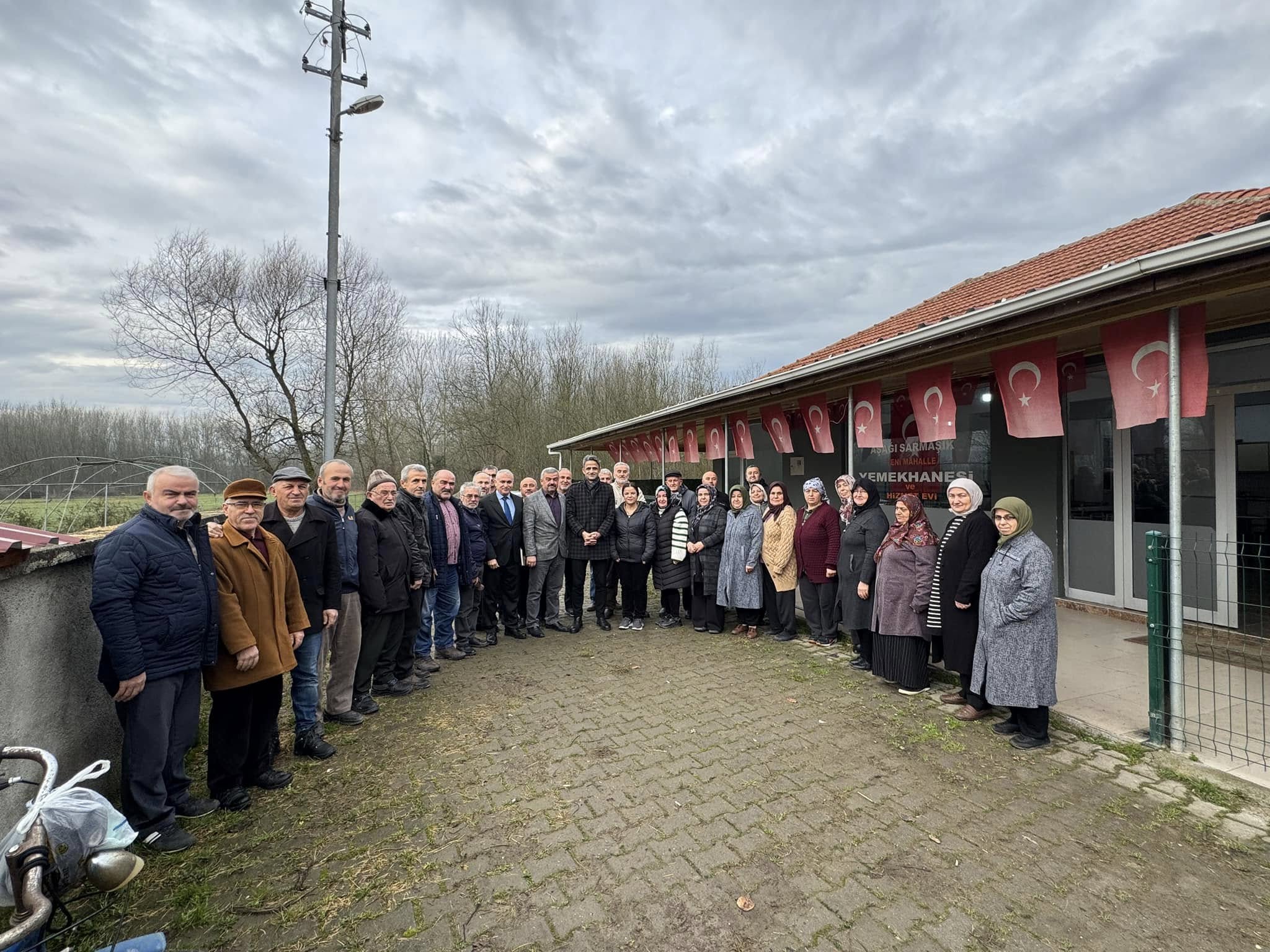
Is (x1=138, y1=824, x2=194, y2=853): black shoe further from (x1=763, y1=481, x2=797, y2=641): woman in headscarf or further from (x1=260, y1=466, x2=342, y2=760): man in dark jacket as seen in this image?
(x1=763, y1=481, x2=797, y2=641): woman in headscarf

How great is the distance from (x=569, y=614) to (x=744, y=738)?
3.77m

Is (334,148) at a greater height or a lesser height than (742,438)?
greater

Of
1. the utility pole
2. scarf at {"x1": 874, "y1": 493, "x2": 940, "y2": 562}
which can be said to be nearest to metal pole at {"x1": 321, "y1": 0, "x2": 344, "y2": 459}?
the utility pole

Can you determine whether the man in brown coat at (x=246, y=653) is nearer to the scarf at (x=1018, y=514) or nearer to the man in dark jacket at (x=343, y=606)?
the man in dark jacket at (x=343, y=606)

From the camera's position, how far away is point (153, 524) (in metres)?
2.96

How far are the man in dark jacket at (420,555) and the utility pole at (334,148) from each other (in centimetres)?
376

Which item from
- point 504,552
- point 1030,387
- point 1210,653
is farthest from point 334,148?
point 1210,653

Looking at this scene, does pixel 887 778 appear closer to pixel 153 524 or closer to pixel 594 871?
pixel 594 871

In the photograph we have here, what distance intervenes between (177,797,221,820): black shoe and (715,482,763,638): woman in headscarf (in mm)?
4689

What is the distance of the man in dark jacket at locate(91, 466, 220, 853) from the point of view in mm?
2764

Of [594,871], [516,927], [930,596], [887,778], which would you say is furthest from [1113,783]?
[516,927]

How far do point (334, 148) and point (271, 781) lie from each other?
7.99 metres

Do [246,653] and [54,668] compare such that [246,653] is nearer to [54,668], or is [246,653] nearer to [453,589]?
[54,668]

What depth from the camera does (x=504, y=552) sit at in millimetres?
6375
